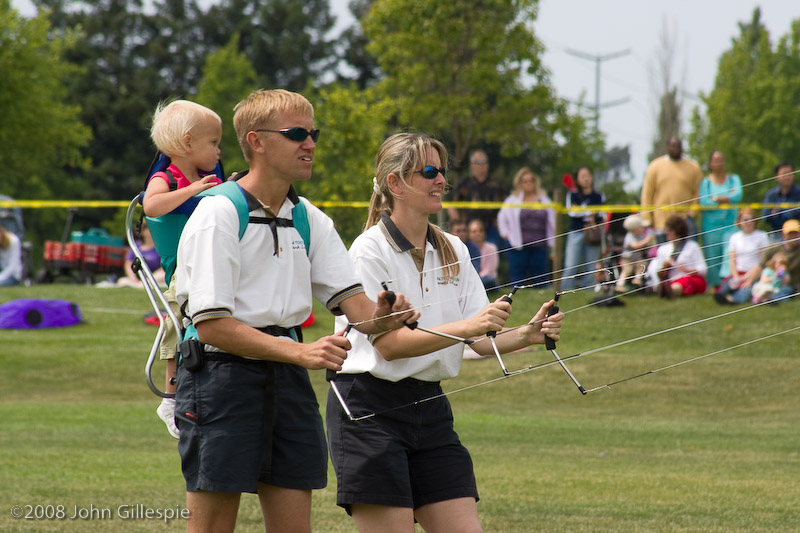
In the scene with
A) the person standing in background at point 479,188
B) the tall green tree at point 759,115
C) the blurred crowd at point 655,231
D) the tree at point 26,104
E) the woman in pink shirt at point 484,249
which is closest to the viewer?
the blurred crowd at point 655,231

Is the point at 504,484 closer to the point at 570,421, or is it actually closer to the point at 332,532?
the point at 332,532

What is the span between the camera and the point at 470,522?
4215mm

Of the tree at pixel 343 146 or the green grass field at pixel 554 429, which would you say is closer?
the green grass field at pixel 554 429

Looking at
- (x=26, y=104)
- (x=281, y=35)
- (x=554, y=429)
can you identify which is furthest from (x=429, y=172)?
(x=281, y=35)

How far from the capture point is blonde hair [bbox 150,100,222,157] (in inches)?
188

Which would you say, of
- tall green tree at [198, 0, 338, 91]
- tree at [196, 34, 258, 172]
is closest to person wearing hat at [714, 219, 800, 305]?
tree at [196, 34, 258, 172]

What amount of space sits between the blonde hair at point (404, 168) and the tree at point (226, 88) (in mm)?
46162

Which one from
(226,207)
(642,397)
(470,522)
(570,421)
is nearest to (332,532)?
(470,522)

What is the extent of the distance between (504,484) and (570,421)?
12.3ft

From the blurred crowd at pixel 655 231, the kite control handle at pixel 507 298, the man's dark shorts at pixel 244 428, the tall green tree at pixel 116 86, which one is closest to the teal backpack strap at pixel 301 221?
the man's dark shorts at pixel 244 428

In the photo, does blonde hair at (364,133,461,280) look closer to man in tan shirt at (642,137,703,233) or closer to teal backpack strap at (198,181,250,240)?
teal backpack strap at (198,181,250,240)

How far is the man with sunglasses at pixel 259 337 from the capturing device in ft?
11.9

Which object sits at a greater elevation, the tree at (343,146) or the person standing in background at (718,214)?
the tree at (343,146)

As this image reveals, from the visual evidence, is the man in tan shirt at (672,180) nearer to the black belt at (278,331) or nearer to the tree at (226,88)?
the black belt at (278,331)
